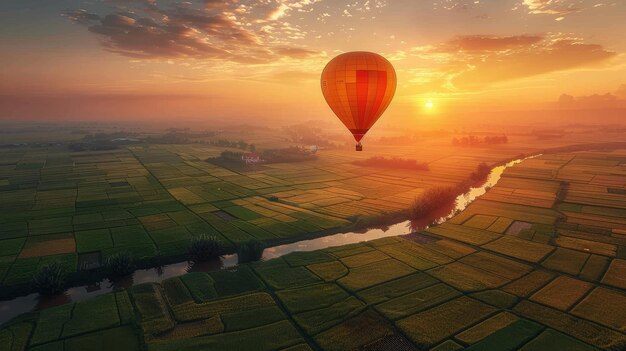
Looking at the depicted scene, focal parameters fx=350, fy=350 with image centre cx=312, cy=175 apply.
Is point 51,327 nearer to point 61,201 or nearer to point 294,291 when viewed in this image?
point 294,291

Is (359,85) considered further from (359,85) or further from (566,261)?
(566,261)

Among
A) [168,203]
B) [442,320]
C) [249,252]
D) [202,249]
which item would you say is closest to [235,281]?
[249,252]

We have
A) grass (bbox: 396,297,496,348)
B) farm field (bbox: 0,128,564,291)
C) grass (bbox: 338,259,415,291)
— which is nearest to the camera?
grass (bbox: 396,297,496,348)

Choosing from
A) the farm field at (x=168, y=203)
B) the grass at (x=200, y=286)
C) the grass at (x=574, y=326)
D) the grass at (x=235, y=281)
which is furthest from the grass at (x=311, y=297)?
the grass at (x=574, y=326)

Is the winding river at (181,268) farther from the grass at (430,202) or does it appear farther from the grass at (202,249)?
the grass at (430,202)

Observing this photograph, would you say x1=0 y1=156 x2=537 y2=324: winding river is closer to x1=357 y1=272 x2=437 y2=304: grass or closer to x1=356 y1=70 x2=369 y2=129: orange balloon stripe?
x1=357 y1=272 x2=437 y2=304: grass

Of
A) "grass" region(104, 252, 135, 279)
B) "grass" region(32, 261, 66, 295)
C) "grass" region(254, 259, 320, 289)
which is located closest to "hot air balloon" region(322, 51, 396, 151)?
"grass" region(254, 259, 320, 289)
